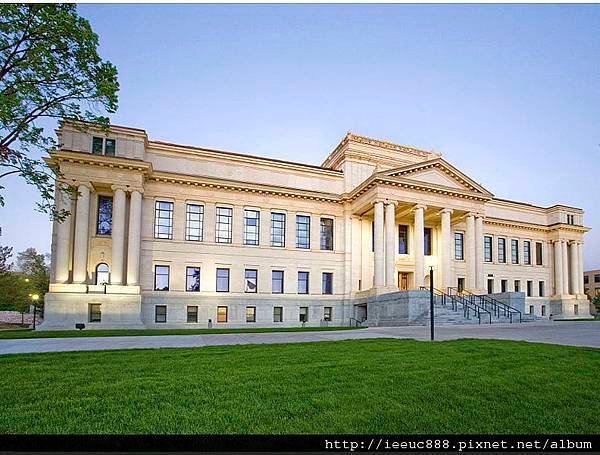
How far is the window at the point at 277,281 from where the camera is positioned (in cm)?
3912

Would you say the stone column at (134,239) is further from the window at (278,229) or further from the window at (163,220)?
the window at (278,229)

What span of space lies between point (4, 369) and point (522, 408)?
34.1 ft

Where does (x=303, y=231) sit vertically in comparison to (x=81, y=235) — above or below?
above

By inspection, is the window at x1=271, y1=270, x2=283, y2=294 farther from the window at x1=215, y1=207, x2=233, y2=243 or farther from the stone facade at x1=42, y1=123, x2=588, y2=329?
the window at x1=215, y1=207, x2=233, y2=243

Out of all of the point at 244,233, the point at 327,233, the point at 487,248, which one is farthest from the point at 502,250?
the point at 244,233

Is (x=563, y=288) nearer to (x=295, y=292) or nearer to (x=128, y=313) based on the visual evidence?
(x=295, y=292)

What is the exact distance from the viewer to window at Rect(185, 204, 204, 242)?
36812 mm

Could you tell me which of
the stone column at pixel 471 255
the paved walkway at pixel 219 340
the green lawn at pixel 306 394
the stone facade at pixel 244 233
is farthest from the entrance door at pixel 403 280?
the green lawn at pixel 306 394

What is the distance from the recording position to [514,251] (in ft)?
175

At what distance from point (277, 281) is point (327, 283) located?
4.92 meters

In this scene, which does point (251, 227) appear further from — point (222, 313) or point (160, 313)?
point (160, 313)

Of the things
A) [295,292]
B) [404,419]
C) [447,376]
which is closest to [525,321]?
[295,292]

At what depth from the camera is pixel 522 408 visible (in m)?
6.11

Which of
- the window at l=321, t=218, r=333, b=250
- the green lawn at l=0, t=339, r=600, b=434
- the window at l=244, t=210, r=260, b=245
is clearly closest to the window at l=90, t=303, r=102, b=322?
the window at l=244, t=210, r=260, b=245
